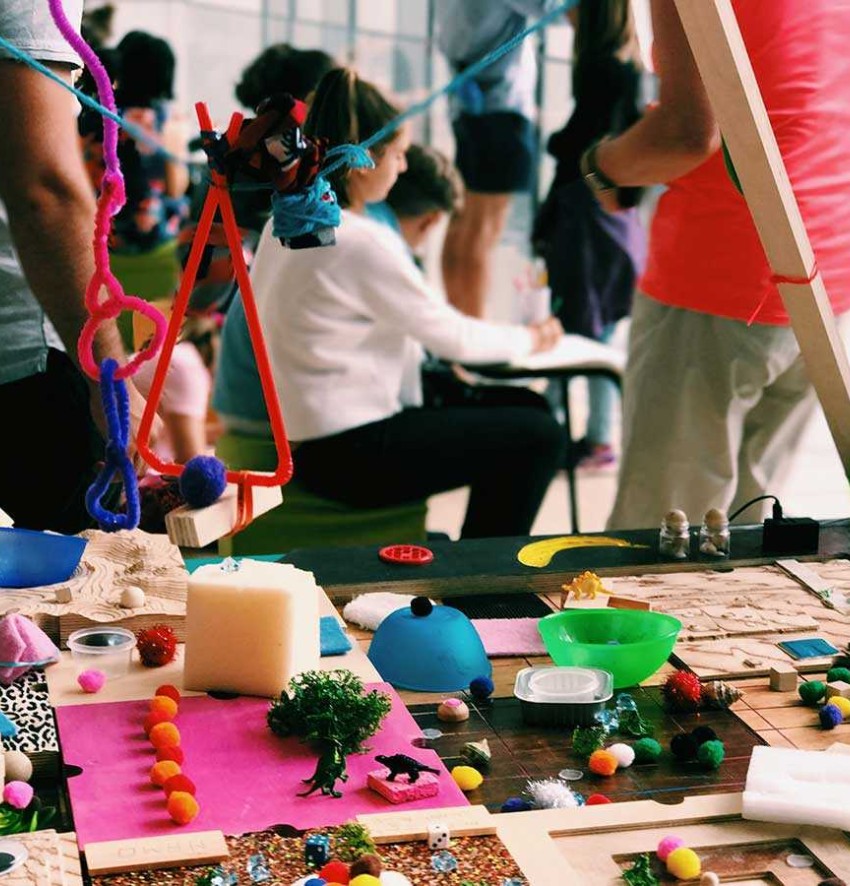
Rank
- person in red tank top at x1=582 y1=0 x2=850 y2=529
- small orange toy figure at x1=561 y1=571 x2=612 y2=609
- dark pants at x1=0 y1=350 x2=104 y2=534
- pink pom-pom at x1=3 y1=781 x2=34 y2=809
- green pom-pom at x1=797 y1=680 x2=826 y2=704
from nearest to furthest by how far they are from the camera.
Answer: pink pom-pom at x1=3 y1=781 x2=34 y2=809, green pom-pom at x1=797 y1=680 x2=826 y2=704, small orange toy figure at x1=561 y1=571 x2=612 y2=609, dark pants at x1=0 y1=350 x2=104 y2=534, person in red tank top at x1=582 y1=0 x2=850 y2=529

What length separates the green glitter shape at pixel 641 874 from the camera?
1012mm

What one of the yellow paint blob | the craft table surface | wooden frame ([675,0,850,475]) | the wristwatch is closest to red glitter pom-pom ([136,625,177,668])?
the craft table surface

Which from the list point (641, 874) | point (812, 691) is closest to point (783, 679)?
point (812, 691)

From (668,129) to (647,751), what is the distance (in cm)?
98

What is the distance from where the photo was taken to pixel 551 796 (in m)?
1.13

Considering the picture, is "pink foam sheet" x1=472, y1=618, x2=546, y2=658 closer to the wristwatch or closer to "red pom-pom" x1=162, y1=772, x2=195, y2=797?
"red pom-pom" x1=162, y1=772, x2=195, y2=797

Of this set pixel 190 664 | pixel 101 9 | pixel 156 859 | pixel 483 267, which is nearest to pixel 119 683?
pixel 190 664

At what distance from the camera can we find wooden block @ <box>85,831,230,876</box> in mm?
998

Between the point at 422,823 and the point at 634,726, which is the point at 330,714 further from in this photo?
the point at 634,726

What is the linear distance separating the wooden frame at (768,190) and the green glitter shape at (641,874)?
29.7 inches

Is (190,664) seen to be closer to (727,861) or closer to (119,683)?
(119,683)

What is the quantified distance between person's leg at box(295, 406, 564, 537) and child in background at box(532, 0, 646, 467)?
0.48 m

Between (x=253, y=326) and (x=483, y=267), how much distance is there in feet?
9.70

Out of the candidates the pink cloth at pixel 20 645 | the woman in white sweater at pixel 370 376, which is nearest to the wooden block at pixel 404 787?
the pink cloth at pixel 20 645
